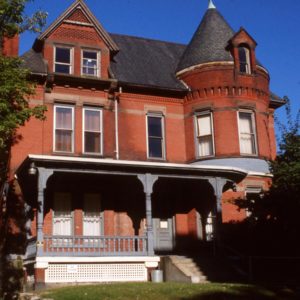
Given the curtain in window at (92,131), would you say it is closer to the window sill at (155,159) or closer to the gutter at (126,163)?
the window sill at (155,159)

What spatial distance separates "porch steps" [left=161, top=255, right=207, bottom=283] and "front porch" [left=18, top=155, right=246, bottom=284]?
1.94 feet

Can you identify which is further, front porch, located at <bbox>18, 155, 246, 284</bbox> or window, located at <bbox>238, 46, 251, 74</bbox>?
window, located at <bbox>238, 46, 251, 74</bbox>

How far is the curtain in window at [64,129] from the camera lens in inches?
827

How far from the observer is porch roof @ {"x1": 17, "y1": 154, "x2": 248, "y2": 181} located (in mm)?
16906

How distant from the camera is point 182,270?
17.1 meters

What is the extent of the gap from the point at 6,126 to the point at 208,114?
11.3 metres

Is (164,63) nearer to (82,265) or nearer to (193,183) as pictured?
(193,183)

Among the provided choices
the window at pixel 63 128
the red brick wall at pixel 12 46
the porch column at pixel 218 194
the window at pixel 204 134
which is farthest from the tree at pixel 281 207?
the red brick wall at pixel 12 46

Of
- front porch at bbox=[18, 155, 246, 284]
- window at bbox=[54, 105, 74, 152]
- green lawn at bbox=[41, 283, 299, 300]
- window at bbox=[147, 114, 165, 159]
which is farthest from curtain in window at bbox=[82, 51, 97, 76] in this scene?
green lawn at bbox=[41, 283, 299, 300]

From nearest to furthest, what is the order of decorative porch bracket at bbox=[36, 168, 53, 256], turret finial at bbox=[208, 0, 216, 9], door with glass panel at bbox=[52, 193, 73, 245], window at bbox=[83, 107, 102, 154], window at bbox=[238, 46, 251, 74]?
decorative porch bracket at bbox=[36, 168, 53, 256], door with glass panel at bbox=[52, 193, 73, 245], window at bbox=[83, 107, 102, 154], window at bbox=[238, 46, 251, 74], turret finial at bbox=[208, 0, 216, 9]

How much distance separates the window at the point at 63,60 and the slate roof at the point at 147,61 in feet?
6.58

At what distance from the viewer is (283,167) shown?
1706 centimetres

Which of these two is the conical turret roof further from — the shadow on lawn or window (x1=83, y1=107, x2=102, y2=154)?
the shadow on lawn

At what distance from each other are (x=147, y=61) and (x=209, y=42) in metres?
3.14
